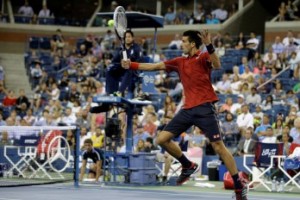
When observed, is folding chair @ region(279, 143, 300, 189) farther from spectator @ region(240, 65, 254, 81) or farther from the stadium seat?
the stadium seat

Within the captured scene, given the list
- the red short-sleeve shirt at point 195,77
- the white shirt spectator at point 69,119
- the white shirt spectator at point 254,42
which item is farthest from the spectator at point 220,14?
the red short-sleeve shirt at point 195,77

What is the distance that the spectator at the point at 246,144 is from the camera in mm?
20172

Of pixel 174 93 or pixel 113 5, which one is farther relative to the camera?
pixel 113 5

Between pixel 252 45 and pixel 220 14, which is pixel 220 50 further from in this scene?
pixel 220 14

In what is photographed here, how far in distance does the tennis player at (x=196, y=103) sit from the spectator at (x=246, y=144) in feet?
25.3

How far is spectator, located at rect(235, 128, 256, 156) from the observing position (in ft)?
66.2

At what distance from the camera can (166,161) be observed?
19234 millimetres

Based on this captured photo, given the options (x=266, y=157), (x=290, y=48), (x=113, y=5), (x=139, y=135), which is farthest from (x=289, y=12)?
(x=266, y=157)

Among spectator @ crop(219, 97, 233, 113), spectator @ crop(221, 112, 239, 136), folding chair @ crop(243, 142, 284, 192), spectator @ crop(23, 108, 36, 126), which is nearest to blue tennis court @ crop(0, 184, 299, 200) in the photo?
folding chair @ crop(243, 142, 284, 192)

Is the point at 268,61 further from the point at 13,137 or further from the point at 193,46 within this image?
the point at 193,46

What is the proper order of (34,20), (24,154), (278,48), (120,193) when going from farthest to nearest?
(34,20) < (278,48) < (24,154) < (120,193)

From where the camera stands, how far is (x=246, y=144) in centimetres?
2036

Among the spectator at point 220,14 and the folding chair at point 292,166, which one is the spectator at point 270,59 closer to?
the spectator at point 220,14

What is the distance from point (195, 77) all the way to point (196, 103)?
0.41 meters
